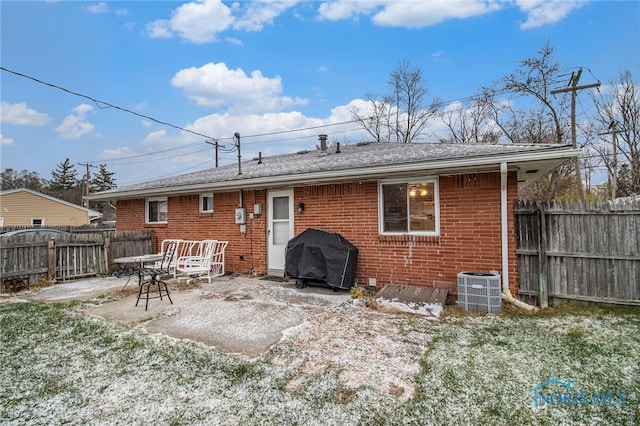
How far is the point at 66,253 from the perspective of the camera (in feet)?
25.6

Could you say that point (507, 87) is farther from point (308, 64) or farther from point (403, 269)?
point (403, 269)

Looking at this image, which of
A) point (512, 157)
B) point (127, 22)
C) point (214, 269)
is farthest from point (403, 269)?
point (127, 22)

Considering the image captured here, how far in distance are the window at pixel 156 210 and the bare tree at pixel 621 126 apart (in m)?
21.8

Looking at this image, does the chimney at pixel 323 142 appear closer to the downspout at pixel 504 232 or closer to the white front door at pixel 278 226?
the white front door at pixel 278 226

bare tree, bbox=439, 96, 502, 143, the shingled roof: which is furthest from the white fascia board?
bare tree, bbox=439, 96, 502, 143

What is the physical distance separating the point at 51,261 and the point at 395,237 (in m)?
7.91

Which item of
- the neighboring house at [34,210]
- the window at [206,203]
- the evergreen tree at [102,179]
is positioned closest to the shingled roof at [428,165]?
the window at [206,203]

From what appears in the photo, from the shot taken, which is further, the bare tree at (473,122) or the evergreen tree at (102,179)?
the evergreen tree at (102,179)

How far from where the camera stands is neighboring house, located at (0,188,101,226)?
2226 centimetres

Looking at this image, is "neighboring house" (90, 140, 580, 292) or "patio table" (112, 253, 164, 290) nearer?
"neighboring house" (90, 140, 580, 292)

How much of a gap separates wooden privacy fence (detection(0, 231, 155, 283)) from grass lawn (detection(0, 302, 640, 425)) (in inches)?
143

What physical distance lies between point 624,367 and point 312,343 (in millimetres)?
3108

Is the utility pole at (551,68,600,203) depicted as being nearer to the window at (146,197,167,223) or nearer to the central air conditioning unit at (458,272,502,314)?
the central air conditioning unit at (458,272,502,314)

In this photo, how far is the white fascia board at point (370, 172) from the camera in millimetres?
4789
